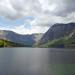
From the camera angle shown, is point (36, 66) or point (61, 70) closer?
point (61, 70)

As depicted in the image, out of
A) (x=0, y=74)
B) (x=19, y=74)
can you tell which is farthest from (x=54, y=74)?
(x=0, y=74)

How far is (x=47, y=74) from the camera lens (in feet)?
177

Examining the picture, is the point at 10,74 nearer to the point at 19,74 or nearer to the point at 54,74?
the point at 19,74

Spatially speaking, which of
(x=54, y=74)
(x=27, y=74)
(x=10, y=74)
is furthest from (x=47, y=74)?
(x=10, y=74)

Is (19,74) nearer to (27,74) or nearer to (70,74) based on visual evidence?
(27,74)

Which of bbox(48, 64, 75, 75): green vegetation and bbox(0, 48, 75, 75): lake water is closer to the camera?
bbox(0, 48, 75, 75): lake water

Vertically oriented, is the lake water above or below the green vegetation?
above

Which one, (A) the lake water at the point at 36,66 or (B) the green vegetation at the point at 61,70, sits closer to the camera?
(A) the lake water at the point at 36,66

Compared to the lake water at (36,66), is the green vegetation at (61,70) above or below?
below

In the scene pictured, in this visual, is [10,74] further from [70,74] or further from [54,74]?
[70,74]

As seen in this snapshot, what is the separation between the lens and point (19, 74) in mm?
52656

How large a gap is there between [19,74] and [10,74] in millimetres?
2790

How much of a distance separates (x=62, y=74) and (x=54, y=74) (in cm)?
266

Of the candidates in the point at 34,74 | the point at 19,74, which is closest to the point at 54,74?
the point at 34,74
